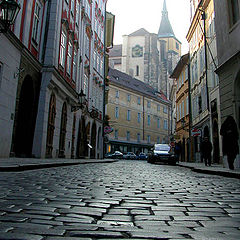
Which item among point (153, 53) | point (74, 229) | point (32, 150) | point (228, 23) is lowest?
point (74, 229)

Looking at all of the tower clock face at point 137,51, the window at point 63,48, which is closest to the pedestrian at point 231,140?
the window at point 63,48

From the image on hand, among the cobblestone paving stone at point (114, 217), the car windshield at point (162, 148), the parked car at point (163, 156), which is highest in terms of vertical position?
the car windshield at point (162, 148)

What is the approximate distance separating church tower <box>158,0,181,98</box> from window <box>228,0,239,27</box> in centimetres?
7224

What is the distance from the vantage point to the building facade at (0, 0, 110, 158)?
13.2 meters

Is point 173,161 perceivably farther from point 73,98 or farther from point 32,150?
point 32,150

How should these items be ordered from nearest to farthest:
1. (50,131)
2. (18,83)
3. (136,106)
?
(18,83), (50,131), (136,106)

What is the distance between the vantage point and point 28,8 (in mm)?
14102

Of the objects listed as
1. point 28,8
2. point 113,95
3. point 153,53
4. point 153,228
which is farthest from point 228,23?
point 153,53

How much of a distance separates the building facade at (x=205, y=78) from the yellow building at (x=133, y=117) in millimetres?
20491

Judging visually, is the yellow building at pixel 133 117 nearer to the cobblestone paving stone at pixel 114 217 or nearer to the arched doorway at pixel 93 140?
the arched doorway at pixel 93 140

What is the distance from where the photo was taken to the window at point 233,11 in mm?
13469

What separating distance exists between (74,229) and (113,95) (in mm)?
52121

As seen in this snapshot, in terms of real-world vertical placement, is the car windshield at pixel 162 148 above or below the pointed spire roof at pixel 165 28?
below

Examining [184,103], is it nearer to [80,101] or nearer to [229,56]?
[80,101]
